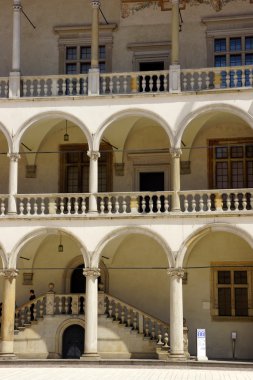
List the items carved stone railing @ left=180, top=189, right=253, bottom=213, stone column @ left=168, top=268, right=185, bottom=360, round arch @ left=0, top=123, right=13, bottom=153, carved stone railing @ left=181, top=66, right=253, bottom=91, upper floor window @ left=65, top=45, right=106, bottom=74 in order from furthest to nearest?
upper floor window @ left=65, top=45, right=106, bottom=74
round arch @ left=0, top=123, right=13, bottom=153
carved stone railing @ left=181, top=66, right=253, bottom=91
carved stone railing @ left=180, top=189, right=253, bottom=213
stone column @ left=168, top=268, right=185, bottom=360

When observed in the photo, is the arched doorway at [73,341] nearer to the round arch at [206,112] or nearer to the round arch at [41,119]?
the round arch at [41,119]

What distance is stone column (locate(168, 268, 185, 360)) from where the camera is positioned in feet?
70.6

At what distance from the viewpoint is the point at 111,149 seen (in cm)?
2545

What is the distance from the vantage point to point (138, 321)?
2298 cm

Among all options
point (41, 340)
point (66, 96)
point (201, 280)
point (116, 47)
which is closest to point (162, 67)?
point (116, 47)

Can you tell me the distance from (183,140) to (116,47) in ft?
12.9

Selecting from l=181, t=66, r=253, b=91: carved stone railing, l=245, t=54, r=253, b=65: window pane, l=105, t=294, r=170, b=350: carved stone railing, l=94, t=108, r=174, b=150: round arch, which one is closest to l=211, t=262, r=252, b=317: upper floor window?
l=105, t=294, r=170, b=350: carved stone railing

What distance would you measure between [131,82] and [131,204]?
380 cm

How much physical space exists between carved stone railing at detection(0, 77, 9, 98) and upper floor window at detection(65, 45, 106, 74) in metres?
2.21

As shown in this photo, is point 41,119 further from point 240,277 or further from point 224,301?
point 224,301

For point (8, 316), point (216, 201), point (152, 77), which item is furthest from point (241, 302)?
point (152, 77)

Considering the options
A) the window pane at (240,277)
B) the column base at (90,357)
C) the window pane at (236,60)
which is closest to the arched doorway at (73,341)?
the column base at (90,357)

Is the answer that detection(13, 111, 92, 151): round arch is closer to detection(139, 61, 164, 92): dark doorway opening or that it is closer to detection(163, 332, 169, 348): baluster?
detection(139, 61, 164, 92): dark doorway opening

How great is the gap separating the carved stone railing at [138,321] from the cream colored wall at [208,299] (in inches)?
62.6
